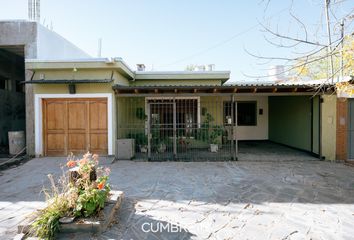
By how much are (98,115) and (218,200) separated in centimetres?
629

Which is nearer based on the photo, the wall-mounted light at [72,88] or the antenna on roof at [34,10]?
the wall-mounted light at [72,88]

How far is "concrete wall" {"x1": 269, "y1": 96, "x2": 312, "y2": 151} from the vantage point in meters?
10.5

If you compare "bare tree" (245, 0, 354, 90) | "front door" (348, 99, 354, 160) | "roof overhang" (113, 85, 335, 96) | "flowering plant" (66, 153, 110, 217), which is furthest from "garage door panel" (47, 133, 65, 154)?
"front door" (348, 99, 354, 160)

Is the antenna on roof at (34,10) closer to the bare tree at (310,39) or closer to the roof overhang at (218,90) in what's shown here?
the roof overhang at (218,90)

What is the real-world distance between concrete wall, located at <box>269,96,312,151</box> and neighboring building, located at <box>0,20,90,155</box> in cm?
1218

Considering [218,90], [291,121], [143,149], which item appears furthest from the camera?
[291,121]

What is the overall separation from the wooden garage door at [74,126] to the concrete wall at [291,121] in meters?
9.19

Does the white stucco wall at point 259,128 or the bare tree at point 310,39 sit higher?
the bare tree at point 310,39

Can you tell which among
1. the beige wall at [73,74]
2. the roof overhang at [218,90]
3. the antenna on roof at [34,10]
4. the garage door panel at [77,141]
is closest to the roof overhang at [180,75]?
the roof overhang at [218,90]

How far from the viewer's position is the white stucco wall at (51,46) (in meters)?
9.62

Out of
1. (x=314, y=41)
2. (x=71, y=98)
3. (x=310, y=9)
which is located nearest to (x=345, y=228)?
(x=314, y=41)

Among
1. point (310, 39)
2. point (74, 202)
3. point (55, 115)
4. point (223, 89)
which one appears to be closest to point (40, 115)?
point (55, 115)

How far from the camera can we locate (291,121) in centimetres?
1203

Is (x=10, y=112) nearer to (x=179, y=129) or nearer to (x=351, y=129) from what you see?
(x=179, y=129)
